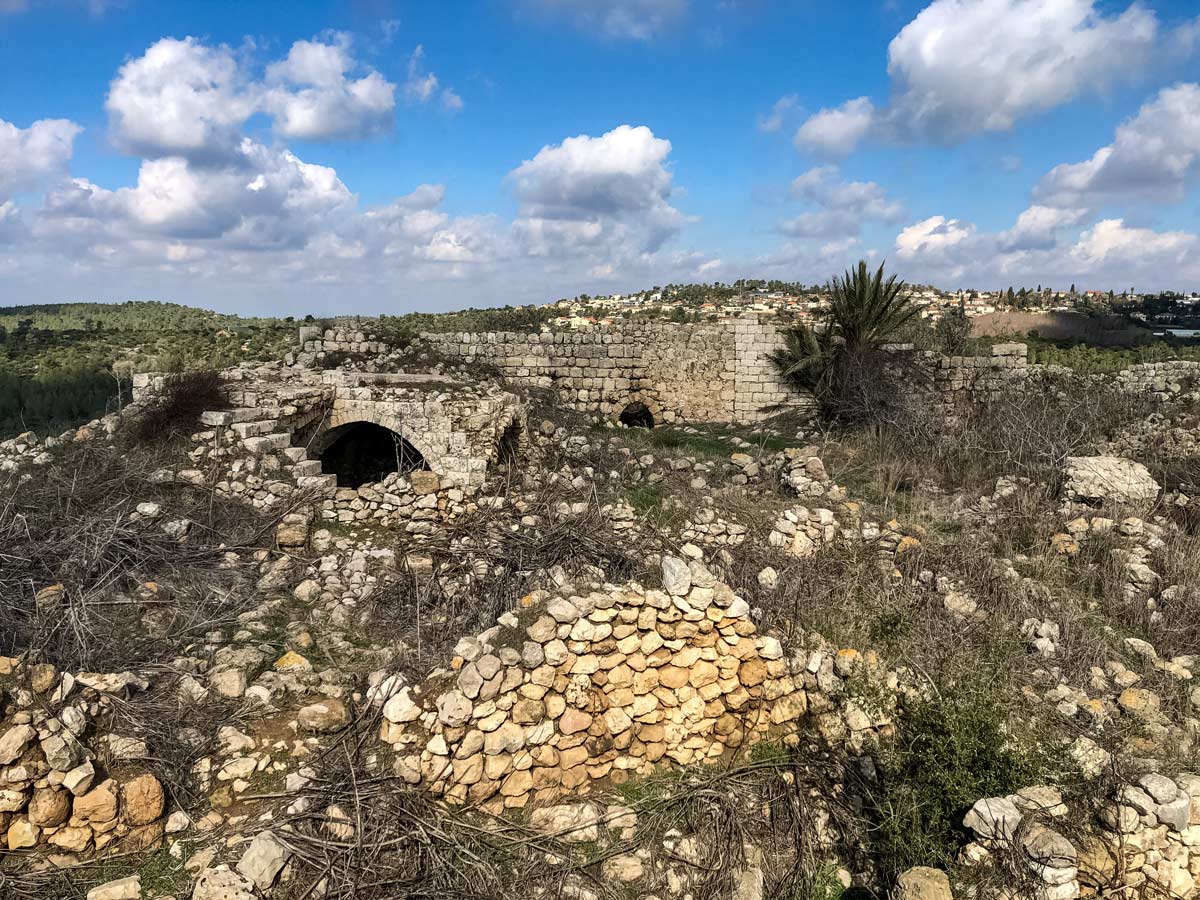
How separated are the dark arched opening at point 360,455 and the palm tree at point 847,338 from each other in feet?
23.8

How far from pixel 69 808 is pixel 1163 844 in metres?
6.27

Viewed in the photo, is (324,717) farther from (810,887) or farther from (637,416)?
(637,416)

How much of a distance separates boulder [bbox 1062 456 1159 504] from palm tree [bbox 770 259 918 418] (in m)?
4.10

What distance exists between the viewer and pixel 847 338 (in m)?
12.5

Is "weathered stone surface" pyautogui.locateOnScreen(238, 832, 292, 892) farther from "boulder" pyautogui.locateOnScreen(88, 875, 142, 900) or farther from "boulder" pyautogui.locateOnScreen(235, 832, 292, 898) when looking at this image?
"boulder" pyautogui.locateOnScreen(88, 875, 142, 900)

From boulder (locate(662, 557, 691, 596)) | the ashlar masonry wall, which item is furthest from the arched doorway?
boulder (locate(662, 557, 691, 596))

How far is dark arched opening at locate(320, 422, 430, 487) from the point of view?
36.1 feet

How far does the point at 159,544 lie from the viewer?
654 cm

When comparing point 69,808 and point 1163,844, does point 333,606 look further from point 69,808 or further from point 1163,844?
point 1163,844

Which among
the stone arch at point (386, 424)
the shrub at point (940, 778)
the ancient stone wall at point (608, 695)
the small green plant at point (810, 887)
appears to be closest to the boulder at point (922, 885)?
the shrub at point (940, 778)

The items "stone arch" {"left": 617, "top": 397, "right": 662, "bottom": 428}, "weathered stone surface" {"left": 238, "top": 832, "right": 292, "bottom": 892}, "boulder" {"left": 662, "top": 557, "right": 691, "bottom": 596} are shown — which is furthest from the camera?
"stone arch" {"left": 617, "top": 397, "right": 662, "bottom": 428}

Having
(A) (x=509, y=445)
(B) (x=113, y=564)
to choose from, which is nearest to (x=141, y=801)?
(B) (x=113, y=564)

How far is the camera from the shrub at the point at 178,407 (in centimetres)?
863

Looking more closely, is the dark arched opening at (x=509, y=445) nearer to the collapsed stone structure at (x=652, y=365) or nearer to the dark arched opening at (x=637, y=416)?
the collapsed stone structure at (x=652, y=365)
